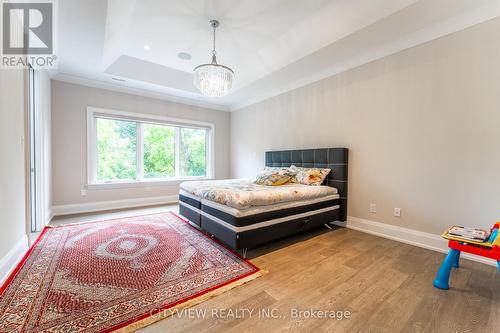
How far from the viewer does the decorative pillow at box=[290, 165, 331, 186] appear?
10.5 ft

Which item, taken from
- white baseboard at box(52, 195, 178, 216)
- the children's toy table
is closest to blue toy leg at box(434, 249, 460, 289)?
the children's toy table

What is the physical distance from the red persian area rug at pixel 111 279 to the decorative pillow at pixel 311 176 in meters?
1.63

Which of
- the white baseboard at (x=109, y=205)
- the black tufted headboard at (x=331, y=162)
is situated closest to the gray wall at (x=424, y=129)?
the black tufted headboard at (x=331, y=162)

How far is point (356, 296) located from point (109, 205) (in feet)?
14.9

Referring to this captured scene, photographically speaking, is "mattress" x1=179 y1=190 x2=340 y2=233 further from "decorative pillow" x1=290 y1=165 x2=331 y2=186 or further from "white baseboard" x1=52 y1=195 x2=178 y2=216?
"white baseboard" x1=52 y1=195 x2=178 y2=216

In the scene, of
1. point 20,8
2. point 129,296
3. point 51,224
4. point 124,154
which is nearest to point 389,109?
point 129,296

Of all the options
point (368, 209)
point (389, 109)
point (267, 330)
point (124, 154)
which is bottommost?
point (267, 330)

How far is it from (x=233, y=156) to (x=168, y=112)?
2038 millimetres

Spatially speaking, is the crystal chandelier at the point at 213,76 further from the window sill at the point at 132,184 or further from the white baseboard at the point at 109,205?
the white baseboard at the point at 109,205

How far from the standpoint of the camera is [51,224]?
3213 millimetres

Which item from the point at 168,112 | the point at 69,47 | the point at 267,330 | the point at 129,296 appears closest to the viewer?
the point at 267,330

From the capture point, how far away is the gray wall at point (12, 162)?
176 cm

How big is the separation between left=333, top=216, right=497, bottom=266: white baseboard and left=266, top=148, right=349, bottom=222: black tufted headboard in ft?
0.68

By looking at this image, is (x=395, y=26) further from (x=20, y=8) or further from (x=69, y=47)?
(x=69, y=47)
